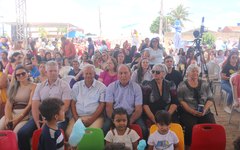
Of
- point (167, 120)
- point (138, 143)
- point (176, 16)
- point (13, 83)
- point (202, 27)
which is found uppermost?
point (176, 16)

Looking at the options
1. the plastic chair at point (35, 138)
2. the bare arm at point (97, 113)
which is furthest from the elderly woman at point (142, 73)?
the plastic chair at point (35, 138)

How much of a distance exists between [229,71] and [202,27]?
1151 millimetres

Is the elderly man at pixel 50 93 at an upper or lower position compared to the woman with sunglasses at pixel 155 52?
lower

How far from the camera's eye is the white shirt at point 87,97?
12.2 feet

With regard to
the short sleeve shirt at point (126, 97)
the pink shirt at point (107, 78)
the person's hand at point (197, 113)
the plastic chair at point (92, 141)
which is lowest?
the plastic chair at point (92, 141)

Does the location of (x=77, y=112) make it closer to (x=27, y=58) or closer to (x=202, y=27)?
(x=27, y=58)

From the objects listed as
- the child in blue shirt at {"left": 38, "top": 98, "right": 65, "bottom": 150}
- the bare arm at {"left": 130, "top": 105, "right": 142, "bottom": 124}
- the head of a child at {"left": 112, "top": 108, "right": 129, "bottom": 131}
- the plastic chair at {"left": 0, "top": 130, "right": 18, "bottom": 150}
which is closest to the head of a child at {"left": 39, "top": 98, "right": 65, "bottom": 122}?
the child in blue shirt at {"left": 38, "top": 98, "right": 65, "bottom": 150}

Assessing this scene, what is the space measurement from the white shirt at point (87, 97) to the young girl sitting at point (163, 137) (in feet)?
3.51

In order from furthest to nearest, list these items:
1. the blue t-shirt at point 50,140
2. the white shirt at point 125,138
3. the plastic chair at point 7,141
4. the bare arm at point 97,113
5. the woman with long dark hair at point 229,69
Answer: the woman with long dark hair at point 229,69, the bare arm at point 97,113, the white shirt at point 125,138, the plastic chair at point 7,141, the blue t-shirt at point 50,140

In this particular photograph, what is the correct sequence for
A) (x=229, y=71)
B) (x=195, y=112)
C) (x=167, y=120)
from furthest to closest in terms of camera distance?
1. (x=229, y=71)
2. (x=195, y=112)
3. (x=167, y=120)

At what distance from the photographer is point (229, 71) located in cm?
606

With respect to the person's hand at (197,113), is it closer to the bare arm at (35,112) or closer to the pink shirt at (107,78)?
the pink shirt at (107,78)

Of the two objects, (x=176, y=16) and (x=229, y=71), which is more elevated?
(x=176, y=16)

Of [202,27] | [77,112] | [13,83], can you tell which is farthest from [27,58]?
[202,27]
